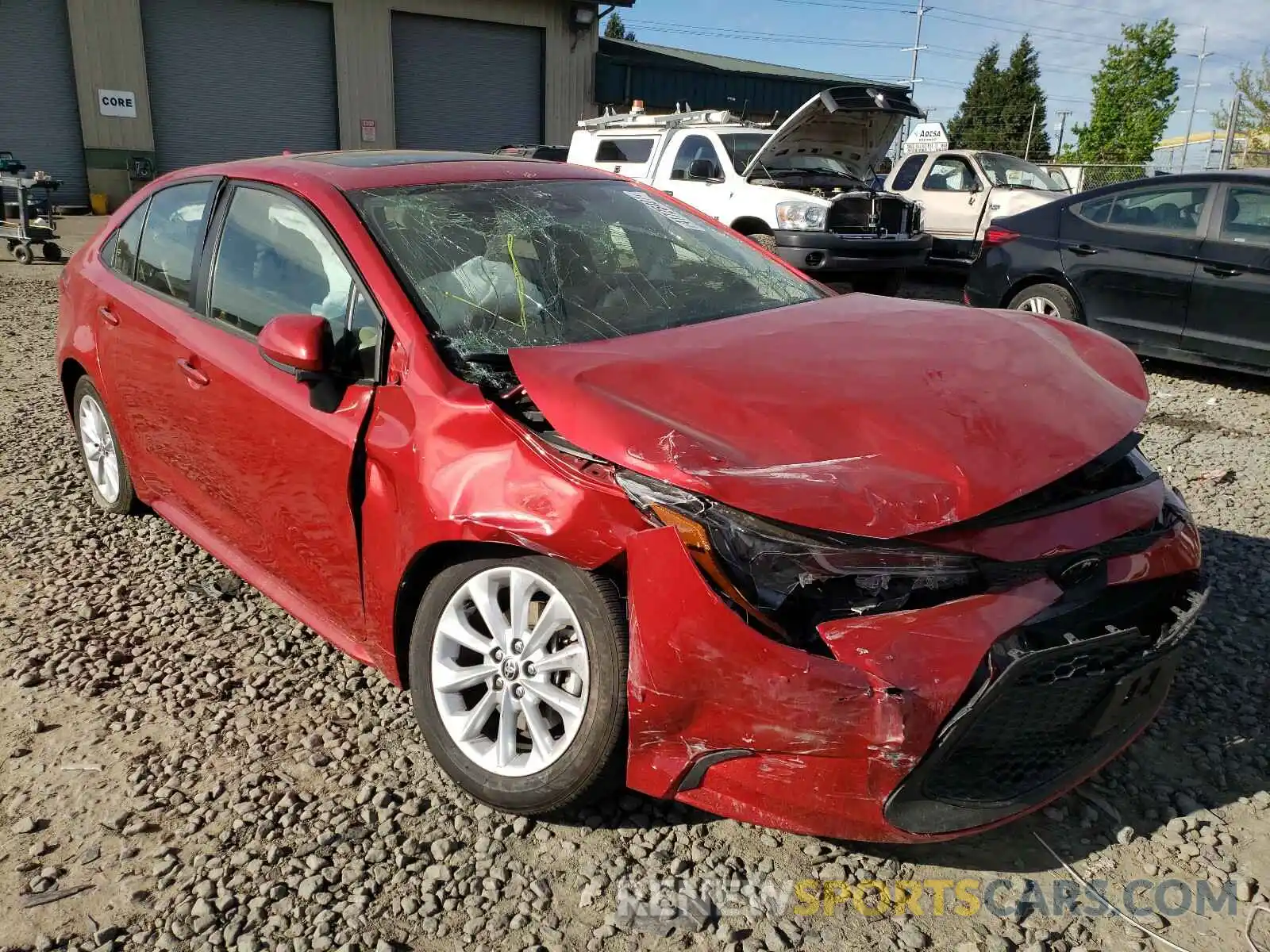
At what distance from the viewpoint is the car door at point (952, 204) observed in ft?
39.7

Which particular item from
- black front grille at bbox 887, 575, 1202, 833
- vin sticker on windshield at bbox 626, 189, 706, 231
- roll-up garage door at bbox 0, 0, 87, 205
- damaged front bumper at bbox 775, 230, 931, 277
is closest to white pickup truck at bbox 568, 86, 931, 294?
damaged front bumper at bbox 775, 230, 931, 277

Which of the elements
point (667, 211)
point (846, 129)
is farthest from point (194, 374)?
point (846, 129)

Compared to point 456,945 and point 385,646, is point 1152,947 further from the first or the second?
point 385,646

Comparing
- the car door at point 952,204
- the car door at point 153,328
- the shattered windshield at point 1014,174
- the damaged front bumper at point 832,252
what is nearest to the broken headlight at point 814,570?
the car door at point 153,328

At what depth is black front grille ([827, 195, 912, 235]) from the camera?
916 cm

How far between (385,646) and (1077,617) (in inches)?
68.7

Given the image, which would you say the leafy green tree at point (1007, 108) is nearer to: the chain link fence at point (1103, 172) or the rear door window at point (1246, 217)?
the chain link fence at point (1103, 172)

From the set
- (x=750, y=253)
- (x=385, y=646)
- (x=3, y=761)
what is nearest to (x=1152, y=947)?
(x=385, y=646)

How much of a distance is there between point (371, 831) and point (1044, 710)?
1627mm

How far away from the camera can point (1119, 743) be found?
227 centimetres

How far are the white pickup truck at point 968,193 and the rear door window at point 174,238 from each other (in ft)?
32.6

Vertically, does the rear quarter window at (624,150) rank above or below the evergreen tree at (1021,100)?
below

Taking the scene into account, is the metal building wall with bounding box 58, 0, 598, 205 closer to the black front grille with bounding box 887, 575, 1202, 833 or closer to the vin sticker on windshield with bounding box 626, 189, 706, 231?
the vin sticker on windshield with bounding box 626, 189, 706, 231

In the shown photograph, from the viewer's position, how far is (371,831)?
7.75ft
